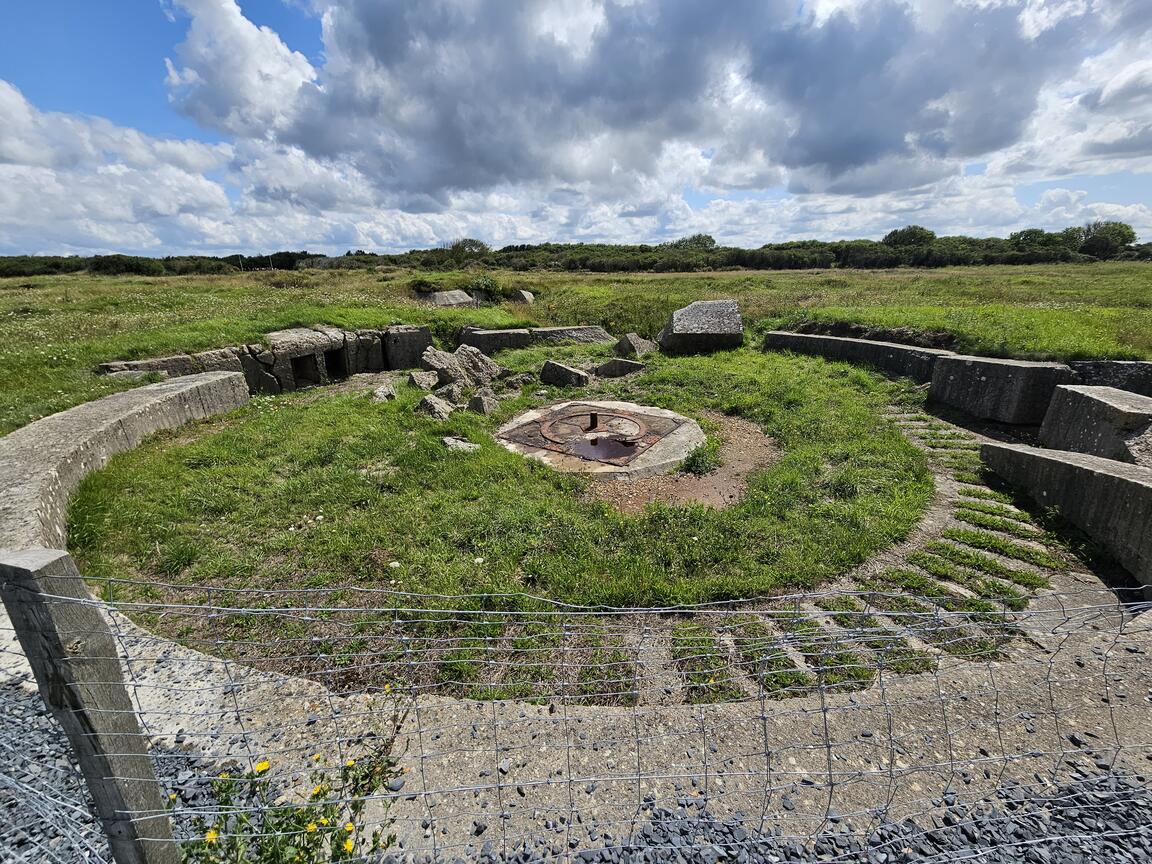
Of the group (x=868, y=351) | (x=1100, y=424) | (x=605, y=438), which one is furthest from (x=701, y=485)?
(x=868, y=351)

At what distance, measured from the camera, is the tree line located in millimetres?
47000

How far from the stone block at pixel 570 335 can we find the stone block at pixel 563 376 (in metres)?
4.16

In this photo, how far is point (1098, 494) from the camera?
4.89 metres

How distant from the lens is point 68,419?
6.61 metres

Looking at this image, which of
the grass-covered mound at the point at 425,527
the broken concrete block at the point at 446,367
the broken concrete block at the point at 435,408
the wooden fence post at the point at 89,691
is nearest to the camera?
the wooden fence post at the point at 89,691

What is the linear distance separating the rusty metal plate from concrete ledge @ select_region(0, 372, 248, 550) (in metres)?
4.87

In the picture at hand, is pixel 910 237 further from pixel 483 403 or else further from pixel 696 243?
pixel 483 403

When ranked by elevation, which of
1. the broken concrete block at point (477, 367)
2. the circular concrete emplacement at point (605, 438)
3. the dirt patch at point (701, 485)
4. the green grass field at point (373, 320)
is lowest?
the dirt patch at point (701, 485)

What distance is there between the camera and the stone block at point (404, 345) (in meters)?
13.8

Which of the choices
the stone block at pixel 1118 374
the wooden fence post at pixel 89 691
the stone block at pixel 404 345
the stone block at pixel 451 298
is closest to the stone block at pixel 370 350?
the stone block at pixel 404 345

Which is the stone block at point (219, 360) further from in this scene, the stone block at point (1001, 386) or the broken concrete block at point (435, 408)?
the stone block at point (1001, 386)

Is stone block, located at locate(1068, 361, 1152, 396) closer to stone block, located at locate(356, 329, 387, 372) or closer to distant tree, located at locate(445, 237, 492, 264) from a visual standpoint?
stone block, located at locate(356, 329, 387, 372)

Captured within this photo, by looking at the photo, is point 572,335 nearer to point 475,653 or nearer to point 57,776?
point 475,653

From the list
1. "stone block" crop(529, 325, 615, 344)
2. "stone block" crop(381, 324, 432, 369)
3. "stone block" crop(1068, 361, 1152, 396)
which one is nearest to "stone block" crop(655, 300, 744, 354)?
"stone block" crop(529, 325, 615, 344)
